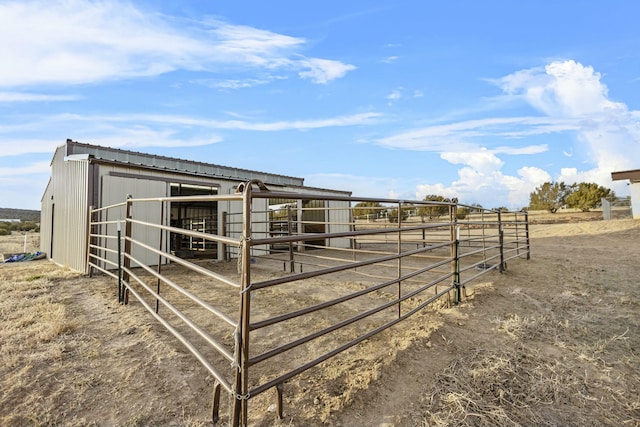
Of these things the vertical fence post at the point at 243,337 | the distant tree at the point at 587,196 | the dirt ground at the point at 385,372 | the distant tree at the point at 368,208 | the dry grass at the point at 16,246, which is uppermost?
the distant tree at the point at 587,196

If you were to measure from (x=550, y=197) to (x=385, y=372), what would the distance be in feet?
109

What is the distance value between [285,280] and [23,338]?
3.02 meters

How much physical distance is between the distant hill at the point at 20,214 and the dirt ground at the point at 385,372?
28.8 metres

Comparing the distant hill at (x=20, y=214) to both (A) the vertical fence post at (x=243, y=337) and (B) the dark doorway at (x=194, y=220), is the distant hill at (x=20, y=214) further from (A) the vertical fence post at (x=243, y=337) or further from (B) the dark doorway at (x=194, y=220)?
(A) the vertical fence post at (x=243, y=337)

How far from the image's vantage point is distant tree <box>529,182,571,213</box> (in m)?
26.8

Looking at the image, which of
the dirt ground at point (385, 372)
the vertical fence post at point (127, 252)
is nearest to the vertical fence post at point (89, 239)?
the dirt ground at point (385, 372)

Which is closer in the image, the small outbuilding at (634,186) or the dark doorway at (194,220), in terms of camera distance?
the dark doorway at (194,220)

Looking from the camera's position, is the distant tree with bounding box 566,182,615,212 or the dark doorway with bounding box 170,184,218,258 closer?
the dark doorway with bounding box 170,184,218,258

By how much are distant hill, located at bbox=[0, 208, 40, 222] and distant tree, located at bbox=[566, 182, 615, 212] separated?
47.5 metres

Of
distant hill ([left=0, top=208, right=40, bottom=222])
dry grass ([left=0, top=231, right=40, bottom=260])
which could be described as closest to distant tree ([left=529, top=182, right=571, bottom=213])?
dry grass ([left=0, top=231, right=40, bottom=260])

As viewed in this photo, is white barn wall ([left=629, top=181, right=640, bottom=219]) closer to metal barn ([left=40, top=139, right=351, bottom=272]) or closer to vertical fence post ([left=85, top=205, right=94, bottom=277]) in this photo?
metal barn ([left=40, top=139, right=351, bottom=272])

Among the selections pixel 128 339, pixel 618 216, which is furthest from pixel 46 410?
pixel 618 216

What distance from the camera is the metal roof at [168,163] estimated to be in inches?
356

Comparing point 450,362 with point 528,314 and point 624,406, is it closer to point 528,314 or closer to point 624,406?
point 624,406
